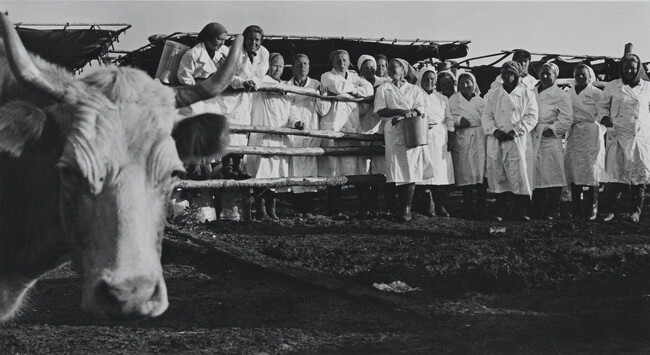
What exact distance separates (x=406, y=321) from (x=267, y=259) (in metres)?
2.13

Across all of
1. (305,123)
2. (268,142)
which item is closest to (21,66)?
(268,142)

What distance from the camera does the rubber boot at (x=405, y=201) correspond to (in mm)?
10227

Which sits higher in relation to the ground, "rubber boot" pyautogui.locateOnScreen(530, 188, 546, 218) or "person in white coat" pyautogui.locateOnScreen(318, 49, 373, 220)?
"person in white coat" pyautogui.locateOnScreen(318, 49, 373, 220)

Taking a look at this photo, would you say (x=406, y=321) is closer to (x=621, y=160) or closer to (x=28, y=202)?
(x=28, y=202)

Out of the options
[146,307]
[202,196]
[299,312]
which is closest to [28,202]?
[146,307]

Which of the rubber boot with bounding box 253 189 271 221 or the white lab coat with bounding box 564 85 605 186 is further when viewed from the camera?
the white lab coat with bounding box 564 85 605 186

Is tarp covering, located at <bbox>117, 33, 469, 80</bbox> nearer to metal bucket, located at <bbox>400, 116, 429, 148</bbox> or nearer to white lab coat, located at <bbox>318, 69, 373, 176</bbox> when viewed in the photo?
white lab coat, located at <bbox>318, 69, 373, 176</bbox>

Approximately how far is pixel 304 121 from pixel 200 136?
22.7 ft

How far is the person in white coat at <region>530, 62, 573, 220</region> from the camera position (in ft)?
37.4

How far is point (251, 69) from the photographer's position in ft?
33.6

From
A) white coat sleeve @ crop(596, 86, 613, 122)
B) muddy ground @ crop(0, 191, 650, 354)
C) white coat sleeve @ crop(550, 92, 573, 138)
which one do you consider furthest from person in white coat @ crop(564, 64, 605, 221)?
muddy ground @ crop(0, 191, 650, 354)

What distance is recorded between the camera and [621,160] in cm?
1104

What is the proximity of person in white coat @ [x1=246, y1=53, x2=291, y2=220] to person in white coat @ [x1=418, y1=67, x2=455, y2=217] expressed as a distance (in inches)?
84.4

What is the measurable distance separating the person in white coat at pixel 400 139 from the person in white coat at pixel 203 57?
8.40 feet
